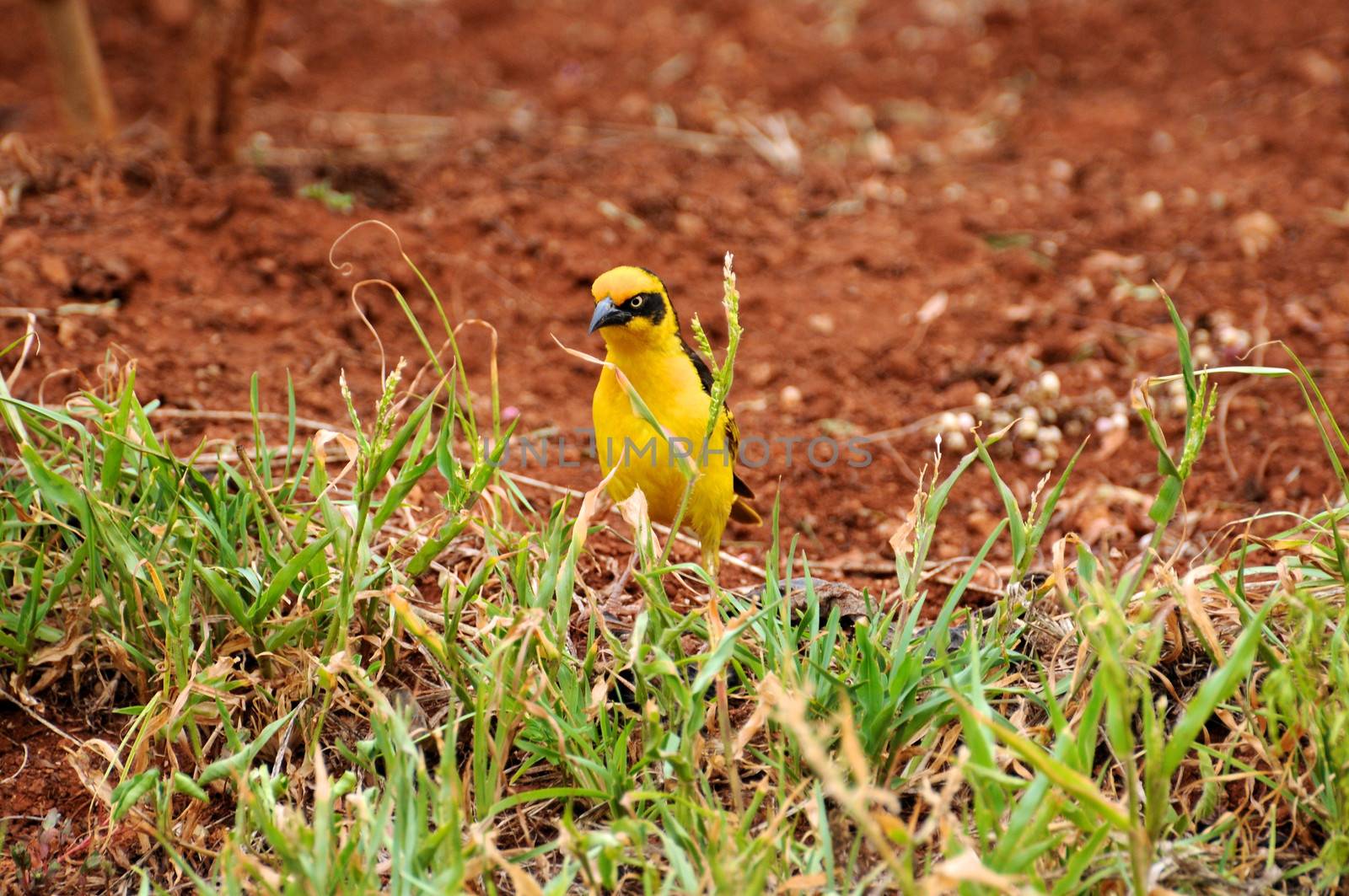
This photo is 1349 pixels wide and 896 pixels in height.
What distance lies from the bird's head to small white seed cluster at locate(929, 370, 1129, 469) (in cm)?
136

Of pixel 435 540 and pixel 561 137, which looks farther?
pixel 561 137

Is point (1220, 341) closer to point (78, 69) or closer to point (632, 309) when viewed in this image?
point (632, 309)

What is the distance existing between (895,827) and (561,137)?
5326 mm

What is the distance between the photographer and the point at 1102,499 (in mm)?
4102

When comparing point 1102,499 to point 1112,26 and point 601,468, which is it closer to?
point 601,468

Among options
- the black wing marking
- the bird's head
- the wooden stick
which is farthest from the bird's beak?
the wooden stick

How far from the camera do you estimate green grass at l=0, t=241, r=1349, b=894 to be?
2.18m

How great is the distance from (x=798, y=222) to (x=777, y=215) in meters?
0.11

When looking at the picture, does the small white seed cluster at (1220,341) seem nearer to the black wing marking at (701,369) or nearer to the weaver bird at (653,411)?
the black wing marking at (701,369)

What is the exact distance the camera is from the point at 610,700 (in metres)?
2.91

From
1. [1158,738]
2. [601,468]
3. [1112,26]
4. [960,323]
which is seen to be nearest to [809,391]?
[960,323]

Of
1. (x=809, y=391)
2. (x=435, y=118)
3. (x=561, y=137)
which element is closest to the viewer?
(x=809, y=391)

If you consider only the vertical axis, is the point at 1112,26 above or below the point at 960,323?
above

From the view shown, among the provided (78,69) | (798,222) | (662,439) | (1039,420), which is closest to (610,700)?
(662,439)
